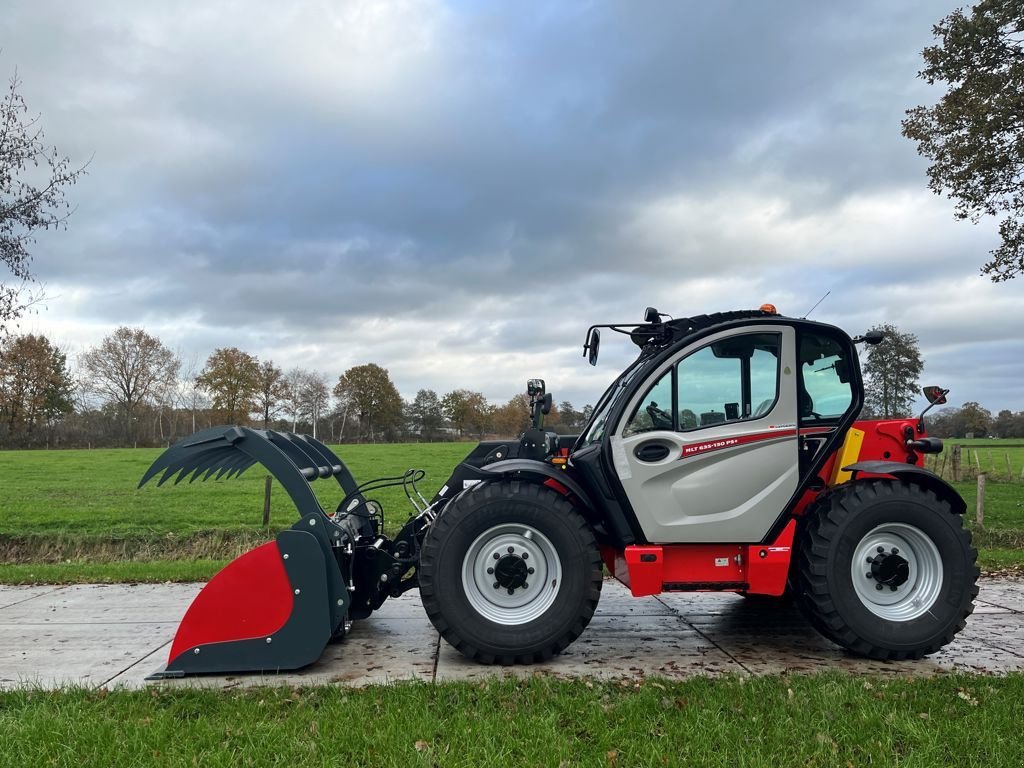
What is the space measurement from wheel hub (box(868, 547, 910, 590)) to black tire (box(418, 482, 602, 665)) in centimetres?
192

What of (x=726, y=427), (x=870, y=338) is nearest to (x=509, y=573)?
(x=726, y=427)

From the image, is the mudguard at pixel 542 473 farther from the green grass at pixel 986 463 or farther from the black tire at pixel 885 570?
the green grass at pixel 986 463

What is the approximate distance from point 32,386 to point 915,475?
6552 cm

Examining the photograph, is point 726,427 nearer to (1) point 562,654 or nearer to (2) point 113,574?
(1) point 562,654

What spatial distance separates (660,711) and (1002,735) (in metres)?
1.64

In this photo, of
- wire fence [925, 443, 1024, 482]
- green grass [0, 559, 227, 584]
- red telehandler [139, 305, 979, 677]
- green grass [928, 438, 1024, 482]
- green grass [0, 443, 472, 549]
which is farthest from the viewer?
green grass [928, 438, 1024, 482]

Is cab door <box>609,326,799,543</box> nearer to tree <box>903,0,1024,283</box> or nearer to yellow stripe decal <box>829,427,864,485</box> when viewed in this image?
yellow stripe decal <box>829,427,864,485</box>

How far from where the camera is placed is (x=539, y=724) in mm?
3689

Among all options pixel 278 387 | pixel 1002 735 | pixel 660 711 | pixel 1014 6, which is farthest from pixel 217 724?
pixel 278 387

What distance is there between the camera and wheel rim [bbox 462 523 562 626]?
489 centimetres

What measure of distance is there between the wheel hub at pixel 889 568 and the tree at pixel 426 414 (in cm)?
5891

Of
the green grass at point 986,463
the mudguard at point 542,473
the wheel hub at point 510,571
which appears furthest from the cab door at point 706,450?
the green grass at point 986,463

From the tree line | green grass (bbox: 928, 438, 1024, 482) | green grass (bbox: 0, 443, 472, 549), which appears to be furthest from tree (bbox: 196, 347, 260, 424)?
green grass (bbox: 928, 438, 1024, 482)

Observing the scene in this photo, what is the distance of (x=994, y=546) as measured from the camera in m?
12.2
